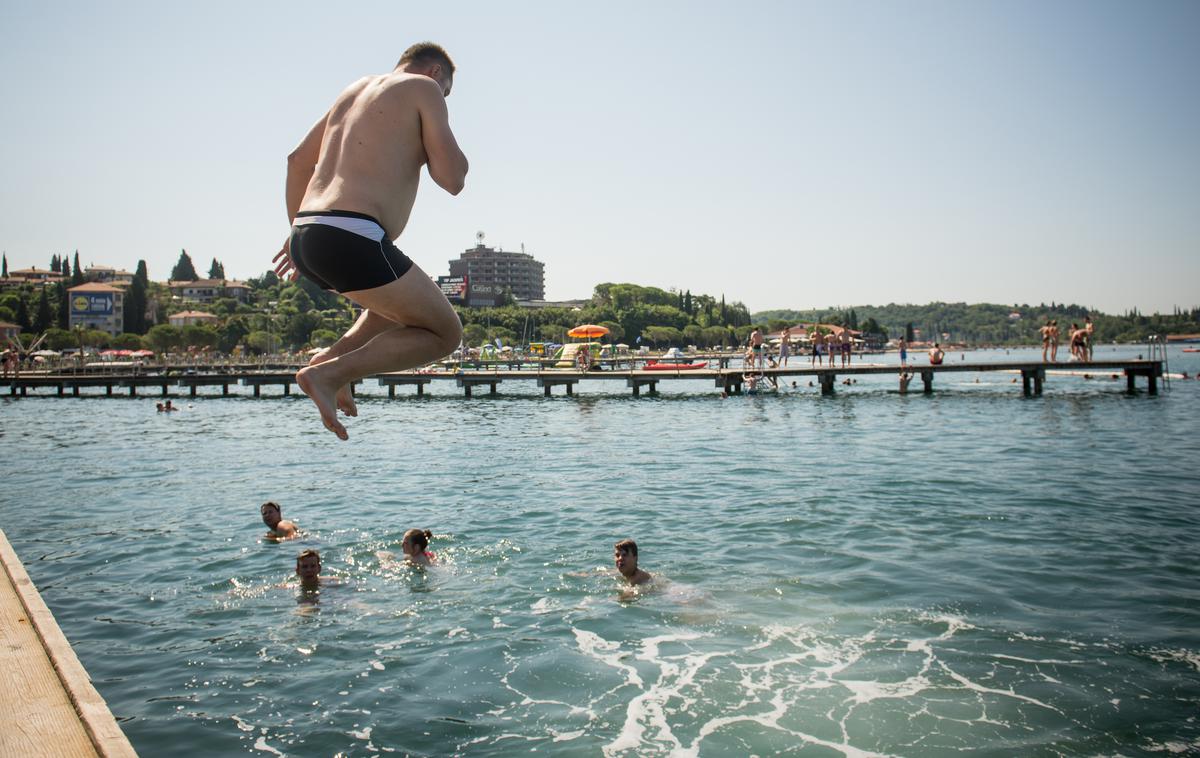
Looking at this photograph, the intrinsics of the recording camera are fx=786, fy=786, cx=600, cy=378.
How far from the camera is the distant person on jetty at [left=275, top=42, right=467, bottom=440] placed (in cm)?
261

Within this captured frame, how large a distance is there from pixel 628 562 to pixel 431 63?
8227mm

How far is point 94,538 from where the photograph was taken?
13883 mm

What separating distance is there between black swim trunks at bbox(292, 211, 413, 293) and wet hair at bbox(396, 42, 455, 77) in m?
0.71

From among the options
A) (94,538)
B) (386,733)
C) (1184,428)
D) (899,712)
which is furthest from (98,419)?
(1184,428)

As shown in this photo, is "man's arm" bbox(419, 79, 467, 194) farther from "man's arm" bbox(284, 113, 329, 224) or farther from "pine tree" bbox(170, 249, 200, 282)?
"pine tree" bbox(170, 249, 200, 282)

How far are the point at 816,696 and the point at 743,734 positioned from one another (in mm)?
973

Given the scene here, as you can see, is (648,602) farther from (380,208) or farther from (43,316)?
(43,316)

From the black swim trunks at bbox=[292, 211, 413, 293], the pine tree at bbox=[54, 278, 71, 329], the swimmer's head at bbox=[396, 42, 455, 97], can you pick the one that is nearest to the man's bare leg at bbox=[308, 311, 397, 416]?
the black swim trunks at bbox=[292, 211, 413, 293]

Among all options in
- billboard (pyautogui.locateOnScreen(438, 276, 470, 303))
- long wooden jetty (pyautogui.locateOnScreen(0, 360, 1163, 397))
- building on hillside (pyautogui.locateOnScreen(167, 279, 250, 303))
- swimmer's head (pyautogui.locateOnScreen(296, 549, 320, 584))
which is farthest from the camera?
building on hillside (pyautogui.locateOnScreen(167, 279, 250, 303))

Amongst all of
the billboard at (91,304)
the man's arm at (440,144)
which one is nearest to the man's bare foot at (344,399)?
the man's arm at (440,144)

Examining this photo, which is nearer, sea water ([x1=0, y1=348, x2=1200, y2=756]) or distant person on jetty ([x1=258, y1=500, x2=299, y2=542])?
sea water ([x1=0, y1=348, x2=1200, y2=756])

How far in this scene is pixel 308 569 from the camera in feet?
34.4

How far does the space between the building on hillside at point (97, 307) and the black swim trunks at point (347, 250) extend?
13362 centimetres

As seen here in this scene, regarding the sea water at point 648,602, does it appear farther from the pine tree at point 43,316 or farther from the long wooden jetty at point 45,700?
the pine tree at point 43,316
